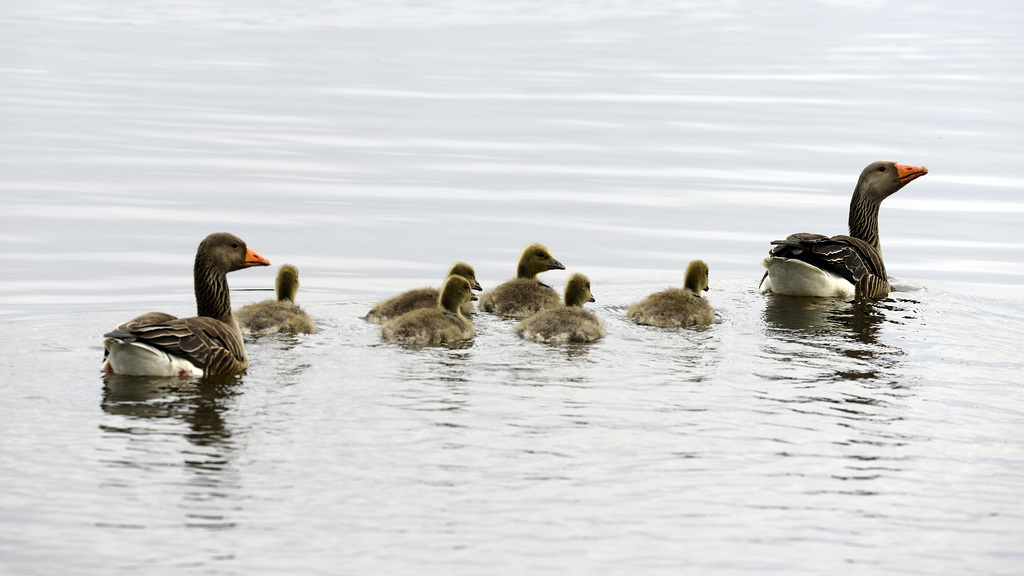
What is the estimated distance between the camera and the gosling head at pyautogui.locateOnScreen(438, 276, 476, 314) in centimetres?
1275

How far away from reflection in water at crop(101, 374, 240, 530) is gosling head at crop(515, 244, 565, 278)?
4.73m

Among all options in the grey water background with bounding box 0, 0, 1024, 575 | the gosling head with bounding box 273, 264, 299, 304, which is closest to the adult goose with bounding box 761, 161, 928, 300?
the grey water background with bounding box 0, 0, 1024, 575

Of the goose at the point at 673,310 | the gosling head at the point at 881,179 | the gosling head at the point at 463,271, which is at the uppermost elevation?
the gosling head at the point at 881,179

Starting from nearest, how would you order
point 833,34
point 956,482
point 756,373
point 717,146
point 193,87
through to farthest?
point 956,482
point 756,373
point 717,146
point 193,87
point 833,34

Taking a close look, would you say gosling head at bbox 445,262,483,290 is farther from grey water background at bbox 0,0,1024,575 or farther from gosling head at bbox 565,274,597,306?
gosling head at bbox 565,274,597,306

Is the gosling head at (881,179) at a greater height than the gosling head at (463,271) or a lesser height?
greater

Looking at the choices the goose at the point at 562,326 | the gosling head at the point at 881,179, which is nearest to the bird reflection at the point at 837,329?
the goose at the point at 562,326

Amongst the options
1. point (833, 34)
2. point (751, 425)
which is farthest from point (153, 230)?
point (833, 34)

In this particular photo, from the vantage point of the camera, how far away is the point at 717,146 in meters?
27.2

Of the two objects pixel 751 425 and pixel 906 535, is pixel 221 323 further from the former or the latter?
pixel 906 535

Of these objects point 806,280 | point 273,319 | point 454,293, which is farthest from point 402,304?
point 806,280

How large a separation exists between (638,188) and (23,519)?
53.4 feet

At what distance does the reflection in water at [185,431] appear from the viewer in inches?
316

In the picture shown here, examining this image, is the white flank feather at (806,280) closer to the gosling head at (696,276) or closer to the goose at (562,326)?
the gosling head at (696,276)
